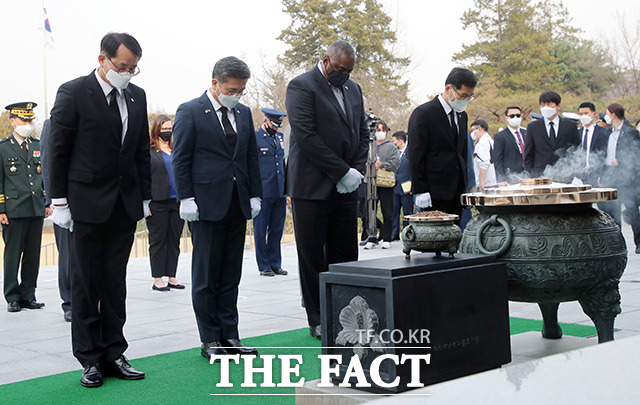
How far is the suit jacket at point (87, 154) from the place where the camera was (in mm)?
3725

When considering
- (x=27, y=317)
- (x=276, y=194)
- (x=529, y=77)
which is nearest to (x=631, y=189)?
(x=276, y=194)

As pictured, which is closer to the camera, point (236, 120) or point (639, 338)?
point (639, 338)

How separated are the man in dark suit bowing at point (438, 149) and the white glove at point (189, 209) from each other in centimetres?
150

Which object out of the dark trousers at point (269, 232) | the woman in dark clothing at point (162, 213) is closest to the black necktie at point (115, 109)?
the woman in dark clothing at point (162, 213)

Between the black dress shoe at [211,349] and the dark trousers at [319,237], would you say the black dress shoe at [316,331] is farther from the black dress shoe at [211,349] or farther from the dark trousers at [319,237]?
the black dress shoe at [211,349]

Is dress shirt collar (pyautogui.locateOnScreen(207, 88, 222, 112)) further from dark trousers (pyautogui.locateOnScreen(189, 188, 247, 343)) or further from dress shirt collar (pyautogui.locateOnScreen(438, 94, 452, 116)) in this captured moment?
dress shirt collar (pyautogui.locateOnScreen(438, 94, 452, 116))

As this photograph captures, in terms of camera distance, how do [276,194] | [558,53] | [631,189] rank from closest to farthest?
[276,194], [631,189], [558,53]

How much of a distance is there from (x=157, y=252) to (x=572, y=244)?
184 inches

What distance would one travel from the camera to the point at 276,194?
8.38 meters

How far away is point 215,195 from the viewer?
13.7 feet

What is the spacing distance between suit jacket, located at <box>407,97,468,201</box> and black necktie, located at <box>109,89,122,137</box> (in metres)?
1.94

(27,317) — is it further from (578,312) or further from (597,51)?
(597,51)

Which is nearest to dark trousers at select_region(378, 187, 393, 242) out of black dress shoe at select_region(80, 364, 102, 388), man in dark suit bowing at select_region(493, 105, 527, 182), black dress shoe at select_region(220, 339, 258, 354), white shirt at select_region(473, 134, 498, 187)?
white shirt at select_region(473, 134, 498, 187)

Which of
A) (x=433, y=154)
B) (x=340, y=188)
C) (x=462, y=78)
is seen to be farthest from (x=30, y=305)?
(x=462, y=78)
